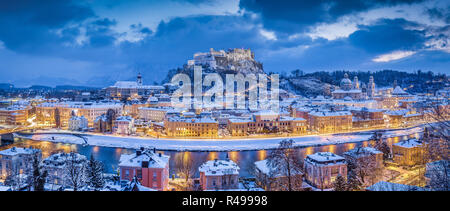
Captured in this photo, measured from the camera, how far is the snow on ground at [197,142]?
9477mm

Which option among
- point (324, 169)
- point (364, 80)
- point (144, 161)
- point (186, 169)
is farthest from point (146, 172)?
point (364, 80)

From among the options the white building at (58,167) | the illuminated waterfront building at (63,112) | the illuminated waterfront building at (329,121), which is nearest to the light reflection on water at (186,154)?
the white building at (58,167)

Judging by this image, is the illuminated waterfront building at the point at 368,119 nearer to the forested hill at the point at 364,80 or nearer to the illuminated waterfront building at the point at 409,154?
the illuminated waterfront building at the point at 409,154

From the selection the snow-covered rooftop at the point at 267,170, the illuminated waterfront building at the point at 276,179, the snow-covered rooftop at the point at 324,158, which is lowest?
the illuminated waterfront building at the point at 276,179

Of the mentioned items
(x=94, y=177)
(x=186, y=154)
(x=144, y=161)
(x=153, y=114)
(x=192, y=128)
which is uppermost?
(x=153, y=114)

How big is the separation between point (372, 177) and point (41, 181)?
5.61 meters

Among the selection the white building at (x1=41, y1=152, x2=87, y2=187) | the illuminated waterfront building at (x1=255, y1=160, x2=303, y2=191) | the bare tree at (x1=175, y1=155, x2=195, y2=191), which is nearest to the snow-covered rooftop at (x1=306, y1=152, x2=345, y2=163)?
the illuminated waterfront building at (x1=255, y1=160, x2=303, y2=191)

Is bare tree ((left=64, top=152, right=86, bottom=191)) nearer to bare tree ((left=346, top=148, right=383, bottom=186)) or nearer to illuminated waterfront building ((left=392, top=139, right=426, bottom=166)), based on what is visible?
bare tree ((left=346, top=148, right=383, bottom=186))

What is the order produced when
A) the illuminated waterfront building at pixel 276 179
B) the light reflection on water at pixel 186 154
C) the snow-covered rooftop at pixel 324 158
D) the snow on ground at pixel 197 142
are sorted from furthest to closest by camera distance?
the snow on ground at pixel 197 142 < the light reflection on water at pixel 186 154 < the snow-covered rooftop at pixel 324 158 < the illuminated waterfront building at pixel 276 179

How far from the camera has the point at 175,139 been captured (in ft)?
35.8

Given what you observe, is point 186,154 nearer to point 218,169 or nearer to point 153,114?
point 218,169

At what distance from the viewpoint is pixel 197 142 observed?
10.3 meters
